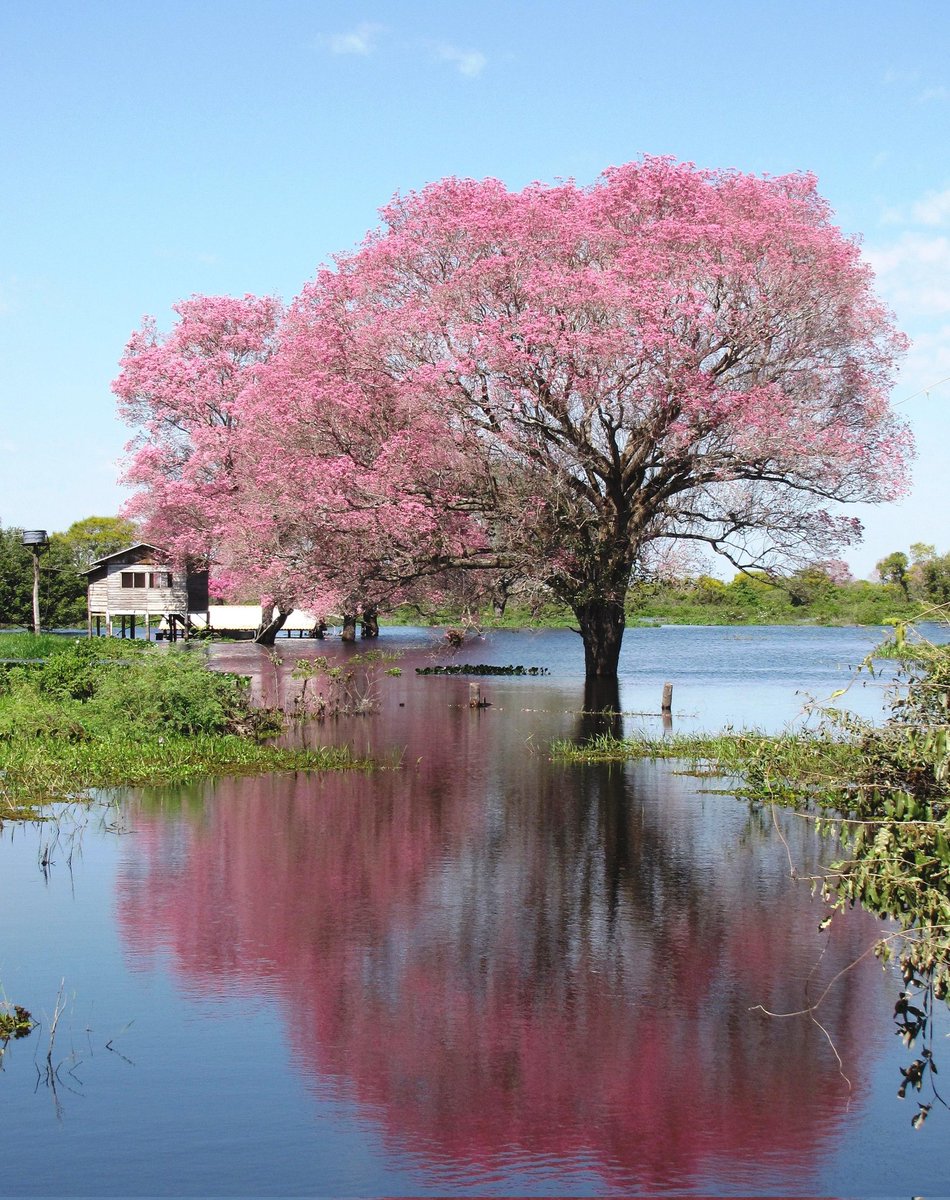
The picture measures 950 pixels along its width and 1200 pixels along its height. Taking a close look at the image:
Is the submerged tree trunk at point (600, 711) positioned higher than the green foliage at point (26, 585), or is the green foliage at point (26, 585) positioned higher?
the green foliage at point (26, 585)

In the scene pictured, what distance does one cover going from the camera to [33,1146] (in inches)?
293

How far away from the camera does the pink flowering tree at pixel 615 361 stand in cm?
3494

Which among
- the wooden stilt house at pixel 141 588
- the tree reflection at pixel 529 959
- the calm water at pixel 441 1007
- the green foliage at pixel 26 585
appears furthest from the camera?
the green foliage at pixel 26 585

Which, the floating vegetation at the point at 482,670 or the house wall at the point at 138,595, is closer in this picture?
the floating vegetation at the point at 482,670

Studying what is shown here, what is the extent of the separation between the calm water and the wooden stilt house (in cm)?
5816

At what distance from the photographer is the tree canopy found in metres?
35.0

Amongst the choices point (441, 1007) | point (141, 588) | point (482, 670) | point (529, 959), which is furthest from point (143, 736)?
point (141, 588)

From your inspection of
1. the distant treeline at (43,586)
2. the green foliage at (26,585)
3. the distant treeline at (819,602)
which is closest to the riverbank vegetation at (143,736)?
the distant treeline at (43,586)

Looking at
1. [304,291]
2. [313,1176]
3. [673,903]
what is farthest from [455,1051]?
[304,291]

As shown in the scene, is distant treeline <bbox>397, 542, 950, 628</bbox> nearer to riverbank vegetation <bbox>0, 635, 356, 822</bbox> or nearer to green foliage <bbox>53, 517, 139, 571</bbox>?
green foliage <bbox>53, 517, 139, 571</bbox>

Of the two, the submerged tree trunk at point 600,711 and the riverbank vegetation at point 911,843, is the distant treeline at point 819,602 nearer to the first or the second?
the submerged tree trunk at point 600,711

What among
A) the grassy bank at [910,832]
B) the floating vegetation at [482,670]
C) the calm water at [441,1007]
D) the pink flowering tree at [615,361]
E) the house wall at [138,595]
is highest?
the pink flowering tree at [615,361]

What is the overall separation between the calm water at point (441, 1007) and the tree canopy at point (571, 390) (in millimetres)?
18520

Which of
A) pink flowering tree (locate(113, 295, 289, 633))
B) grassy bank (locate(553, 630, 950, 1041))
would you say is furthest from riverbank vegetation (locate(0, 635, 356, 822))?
pink flowering tree (locate(113, 295, 289, 633))
